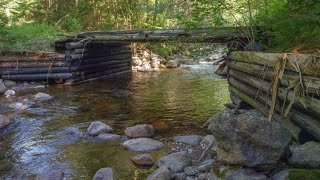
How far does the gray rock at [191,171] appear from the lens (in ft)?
17.1

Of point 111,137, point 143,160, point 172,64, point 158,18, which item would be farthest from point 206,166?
point 158,18

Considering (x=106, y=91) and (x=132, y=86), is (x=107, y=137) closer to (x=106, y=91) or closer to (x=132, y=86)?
(x=106, y=91)

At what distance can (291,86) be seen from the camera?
4609mm

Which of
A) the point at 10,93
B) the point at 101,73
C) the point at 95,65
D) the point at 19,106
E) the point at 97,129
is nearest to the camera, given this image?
the point at 97,129

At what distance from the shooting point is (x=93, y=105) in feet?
35.3

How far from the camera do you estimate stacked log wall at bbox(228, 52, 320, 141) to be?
4281mm

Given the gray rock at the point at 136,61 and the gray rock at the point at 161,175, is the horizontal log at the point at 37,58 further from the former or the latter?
the gray rock at the point at 161,175

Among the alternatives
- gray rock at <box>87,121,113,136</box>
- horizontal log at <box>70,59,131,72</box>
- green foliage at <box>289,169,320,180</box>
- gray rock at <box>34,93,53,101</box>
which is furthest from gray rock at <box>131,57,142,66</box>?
green foliage at <box>289,169,320,180</box>

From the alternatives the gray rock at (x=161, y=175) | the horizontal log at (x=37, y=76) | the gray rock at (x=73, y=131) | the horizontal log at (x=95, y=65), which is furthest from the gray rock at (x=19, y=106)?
the gray rock at (x=161, y=175)

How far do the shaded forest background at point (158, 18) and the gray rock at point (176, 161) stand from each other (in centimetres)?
260

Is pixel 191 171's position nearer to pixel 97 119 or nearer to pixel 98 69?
pixel 97 119

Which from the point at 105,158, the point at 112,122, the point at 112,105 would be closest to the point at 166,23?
the point at 112,105

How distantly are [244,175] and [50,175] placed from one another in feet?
9.84

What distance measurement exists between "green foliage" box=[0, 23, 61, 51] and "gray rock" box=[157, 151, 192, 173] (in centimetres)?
1091
